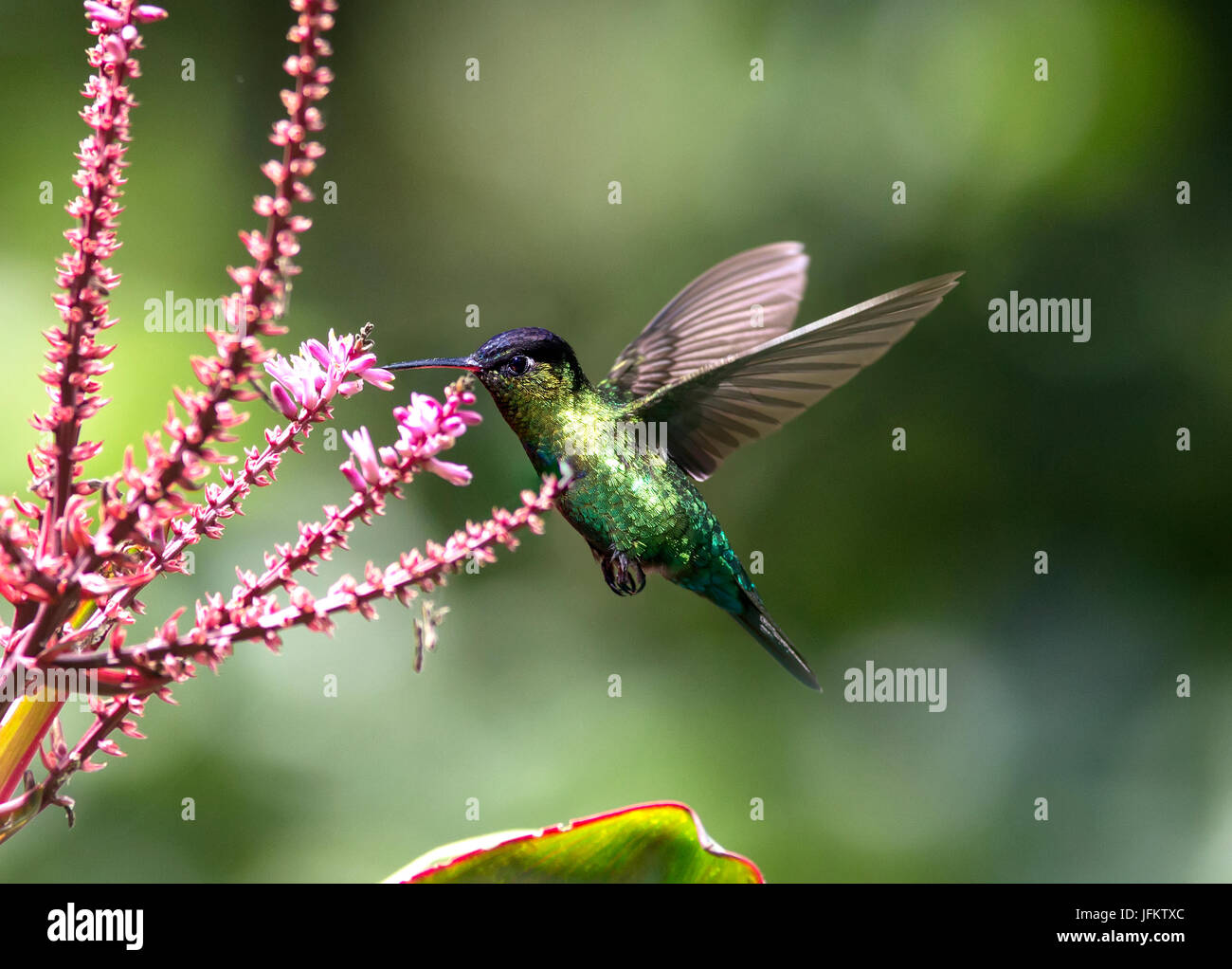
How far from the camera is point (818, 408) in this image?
14.1ft

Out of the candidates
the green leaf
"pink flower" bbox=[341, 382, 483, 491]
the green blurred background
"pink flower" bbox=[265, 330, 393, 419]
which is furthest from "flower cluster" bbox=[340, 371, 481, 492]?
the green blurred background

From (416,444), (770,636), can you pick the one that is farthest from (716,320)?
(416,444)

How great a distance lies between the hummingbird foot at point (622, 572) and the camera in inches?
74.0

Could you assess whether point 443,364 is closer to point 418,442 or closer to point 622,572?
point 622,572

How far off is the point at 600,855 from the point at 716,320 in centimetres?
149

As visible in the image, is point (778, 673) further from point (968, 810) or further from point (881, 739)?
point (968, 810)

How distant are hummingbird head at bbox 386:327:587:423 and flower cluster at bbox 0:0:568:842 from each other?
30.6 inches

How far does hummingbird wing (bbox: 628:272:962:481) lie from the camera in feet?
5.53

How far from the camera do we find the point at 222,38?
419cm

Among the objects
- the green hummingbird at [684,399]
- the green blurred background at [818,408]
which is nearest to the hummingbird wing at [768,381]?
the green hummingbird at [684,399]

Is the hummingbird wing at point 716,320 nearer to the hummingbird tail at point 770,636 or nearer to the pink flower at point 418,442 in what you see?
the hummingbird tail at point 770,636

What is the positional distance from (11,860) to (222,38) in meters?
2.87

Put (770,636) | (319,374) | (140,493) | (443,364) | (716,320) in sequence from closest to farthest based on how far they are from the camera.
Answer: (140,493) < (319,374) < (443,364) < (770,636) < (716,320)

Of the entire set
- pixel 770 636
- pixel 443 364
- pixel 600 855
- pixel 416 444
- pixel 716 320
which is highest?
pixel 716 320
